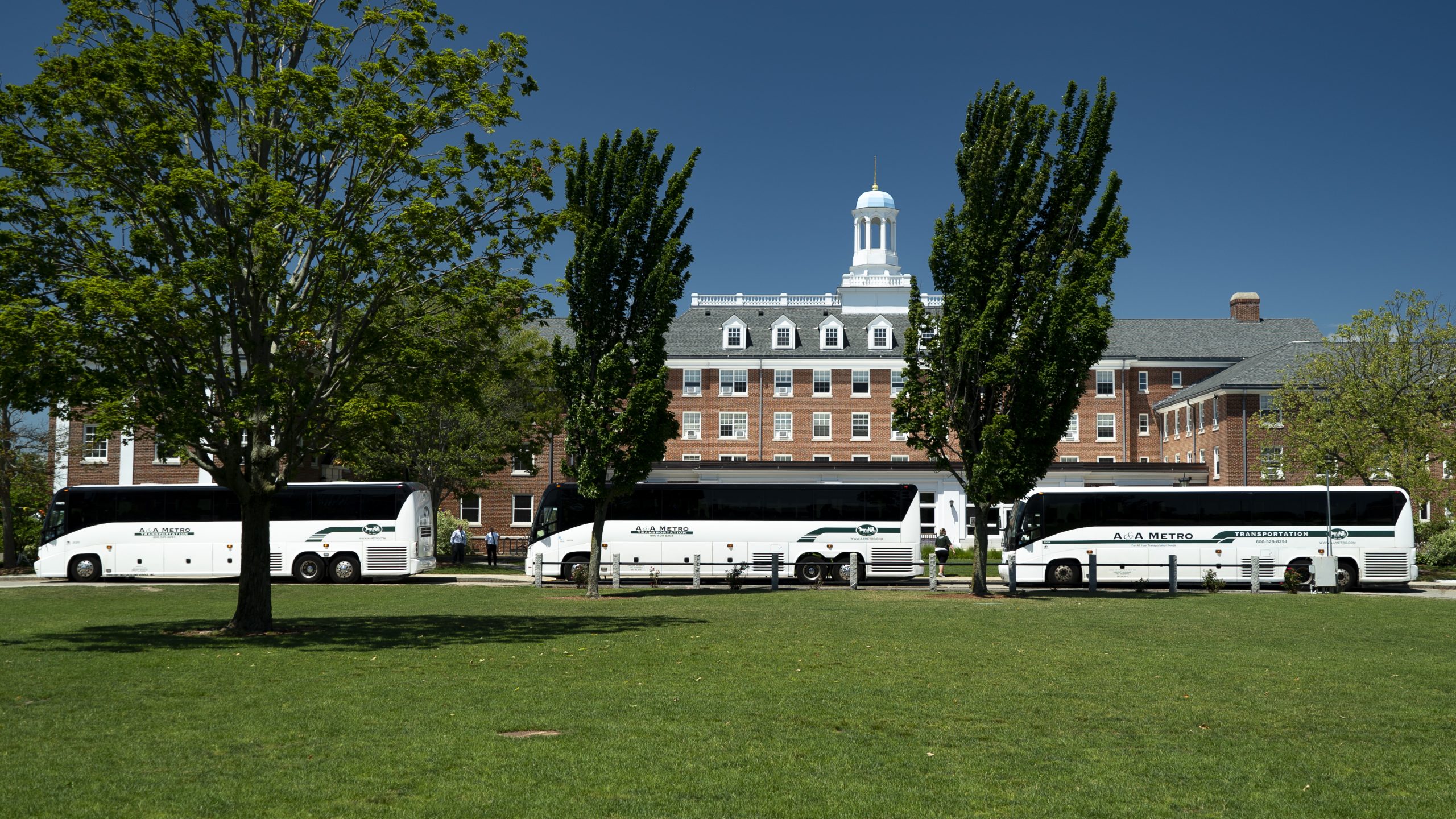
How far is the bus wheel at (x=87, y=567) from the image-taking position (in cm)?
3769

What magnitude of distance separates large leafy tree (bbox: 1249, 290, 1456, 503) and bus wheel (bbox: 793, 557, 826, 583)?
19692 millimetres

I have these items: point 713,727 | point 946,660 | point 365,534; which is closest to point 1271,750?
point 713,727

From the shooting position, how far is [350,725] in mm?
9469

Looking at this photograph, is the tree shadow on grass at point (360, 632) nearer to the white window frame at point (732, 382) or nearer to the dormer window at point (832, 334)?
the white window frame at point (732, 382)

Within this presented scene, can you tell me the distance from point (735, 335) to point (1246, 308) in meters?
Result: 34.0

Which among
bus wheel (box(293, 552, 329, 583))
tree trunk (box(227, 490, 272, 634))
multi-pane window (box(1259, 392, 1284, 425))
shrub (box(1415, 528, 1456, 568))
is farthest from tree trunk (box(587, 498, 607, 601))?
multi-pane window (box(1259, 392, 1284, 425))

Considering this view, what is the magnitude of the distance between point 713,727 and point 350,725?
9.47 ft

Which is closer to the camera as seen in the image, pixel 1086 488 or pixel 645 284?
pixel 645 284

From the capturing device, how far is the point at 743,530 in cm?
3791

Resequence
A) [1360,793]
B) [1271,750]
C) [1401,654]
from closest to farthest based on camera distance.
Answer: [1360,793]
[1271,750]
[1401,654]

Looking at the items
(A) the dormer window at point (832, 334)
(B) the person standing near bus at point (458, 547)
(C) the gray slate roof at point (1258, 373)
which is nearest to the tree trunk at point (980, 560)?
(B) the person standing near bus at point (458, 547)

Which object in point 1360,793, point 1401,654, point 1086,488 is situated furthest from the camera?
point 1086,488

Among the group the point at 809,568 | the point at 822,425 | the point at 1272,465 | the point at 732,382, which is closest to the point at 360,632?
the point at 809,568

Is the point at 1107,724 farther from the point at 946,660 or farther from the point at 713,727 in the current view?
the point at 946,660
